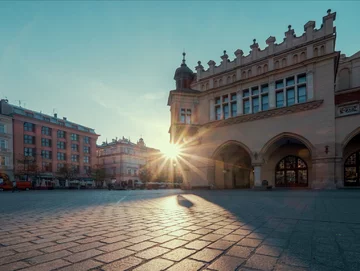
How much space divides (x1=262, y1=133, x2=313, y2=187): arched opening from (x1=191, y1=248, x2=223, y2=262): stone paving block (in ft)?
64.2

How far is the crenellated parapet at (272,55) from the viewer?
62.1ft

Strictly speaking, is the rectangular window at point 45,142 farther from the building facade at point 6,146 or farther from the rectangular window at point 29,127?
the building facade at point 6,146

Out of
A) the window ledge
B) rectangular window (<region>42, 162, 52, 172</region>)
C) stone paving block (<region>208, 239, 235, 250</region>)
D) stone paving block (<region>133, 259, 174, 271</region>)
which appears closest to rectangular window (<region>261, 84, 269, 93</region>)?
the window ledge

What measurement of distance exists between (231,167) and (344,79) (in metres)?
14.9


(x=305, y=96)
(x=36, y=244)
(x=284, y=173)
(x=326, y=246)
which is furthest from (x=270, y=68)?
(x=36, y=244)

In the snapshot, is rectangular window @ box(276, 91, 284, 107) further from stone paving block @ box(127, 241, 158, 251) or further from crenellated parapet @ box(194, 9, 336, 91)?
stone paving block @ box(127, 241, 158, 251)

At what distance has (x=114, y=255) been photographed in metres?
2.62

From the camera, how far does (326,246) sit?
2.91 m

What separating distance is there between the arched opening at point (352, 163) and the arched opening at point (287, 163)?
9.49ft

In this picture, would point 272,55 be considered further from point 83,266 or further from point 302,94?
point 83,266

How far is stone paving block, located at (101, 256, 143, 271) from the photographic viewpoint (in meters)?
2.23

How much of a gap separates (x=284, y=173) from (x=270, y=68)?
35.8 feet

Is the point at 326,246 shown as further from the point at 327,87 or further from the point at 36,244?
the point at 327,87

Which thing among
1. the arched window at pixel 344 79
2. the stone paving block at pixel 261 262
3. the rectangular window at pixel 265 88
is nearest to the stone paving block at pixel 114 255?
the stone paving block at pixel 261 262
